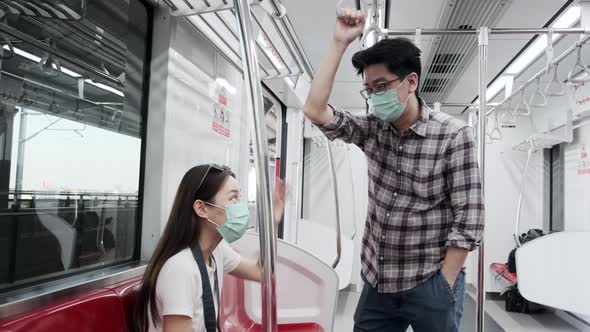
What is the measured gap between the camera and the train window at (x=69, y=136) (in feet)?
4.22

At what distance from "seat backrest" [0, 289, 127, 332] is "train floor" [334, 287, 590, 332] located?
301 cm

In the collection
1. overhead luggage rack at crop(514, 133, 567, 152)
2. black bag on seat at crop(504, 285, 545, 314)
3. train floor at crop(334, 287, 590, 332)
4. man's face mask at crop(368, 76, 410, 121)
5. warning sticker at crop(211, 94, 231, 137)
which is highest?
overhead luggage rack at crop(514, 133, 567, 152)

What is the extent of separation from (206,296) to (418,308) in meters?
0.69

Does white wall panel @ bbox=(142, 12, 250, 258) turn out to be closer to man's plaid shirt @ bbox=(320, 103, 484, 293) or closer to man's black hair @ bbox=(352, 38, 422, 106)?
man's plaid shirt @ bbox=(320, 103, 484, 293)

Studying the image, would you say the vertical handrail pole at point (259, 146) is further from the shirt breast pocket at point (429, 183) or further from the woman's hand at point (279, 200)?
the shirt breast pocket at point (429, 183)

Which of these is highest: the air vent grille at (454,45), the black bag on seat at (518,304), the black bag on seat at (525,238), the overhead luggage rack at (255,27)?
the air vent grille at (454,45)

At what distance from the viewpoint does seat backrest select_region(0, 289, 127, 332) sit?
1.05 metres

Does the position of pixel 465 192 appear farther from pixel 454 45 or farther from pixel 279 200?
pixel 454 45

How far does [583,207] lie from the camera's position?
4539 mm

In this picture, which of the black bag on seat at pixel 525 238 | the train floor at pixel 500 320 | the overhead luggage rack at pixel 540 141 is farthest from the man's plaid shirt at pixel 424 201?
the black bag on seat at pixel 525 238

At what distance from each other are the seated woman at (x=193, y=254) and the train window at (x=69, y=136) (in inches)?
15.8

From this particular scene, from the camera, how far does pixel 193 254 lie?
4.55 ft

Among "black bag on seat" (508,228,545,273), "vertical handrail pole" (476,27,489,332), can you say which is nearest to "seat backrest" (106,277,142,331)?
"vertical handrail pole" (476,27,489,332)

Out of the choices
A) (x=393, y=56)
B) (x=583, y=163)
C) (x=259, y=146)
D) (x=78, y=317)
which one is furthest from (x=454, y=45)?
(x=78, y=317)
